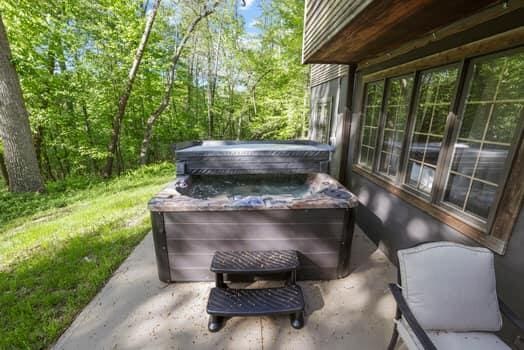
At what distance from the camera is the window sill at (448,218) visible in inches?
57.3

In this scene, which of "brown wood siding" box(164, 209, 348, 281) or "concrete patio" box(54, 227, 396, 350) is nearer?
"concrete patio" box(54, 227, 396, 350)

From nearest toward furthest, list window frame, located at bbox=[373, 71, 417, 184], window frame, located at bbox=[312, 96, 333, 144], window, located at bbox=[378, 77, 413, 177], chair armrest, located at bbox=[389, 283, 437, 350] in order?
chair armrest, located at bbox=[389, 283, 437, 350], window frame, located at bbox=[373, 71, 417, 184], window, located at bbox=[378, 77, 413, 177], window frame, located at bbox=[312, 96, 333, 144]

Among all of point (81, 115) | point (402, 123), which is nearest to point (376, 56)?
point (402, 123)

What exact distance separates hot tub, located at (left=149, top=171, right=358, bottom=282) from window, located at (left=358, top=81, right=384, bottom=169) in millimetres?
1380

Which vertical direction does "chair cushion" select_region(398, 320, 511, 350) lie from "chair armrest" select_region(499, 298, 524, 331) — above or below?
below

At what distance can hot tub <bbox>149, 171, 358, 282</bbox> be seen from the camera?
76.8 inches

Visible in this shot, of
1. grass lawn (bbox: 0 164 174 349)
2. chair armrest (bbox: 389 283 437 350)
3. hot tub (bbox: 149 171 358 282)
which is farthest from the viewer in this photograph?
hot tub (bbox: 149 171 358 282)


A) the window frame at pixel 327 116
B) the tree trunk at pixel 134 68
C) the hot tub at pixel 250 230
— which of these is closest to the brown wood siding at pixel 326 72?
the window frame at pixel 327 116

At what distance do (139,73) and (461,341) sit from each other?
28.3 ft

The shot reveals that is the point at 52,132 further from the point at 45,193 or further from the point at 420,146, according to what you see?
the point at 420,146

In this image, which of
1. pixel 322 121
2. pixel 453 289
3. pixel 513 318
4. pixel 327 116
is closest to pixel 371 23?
pixel 453 289

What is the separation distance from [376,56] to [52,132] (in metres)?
9.87

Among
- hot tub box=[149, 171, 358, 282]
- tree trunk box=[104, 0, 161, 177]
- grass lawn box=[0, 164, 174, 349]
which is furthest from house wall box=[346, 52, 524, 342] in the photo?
tree trunk box=[104, 0, 161, 177]

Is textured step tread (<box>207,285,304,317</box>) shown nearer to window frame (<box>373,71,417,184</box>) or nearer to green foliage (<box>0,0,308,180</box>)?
window frame (<box>373,71,417,184</box>)
